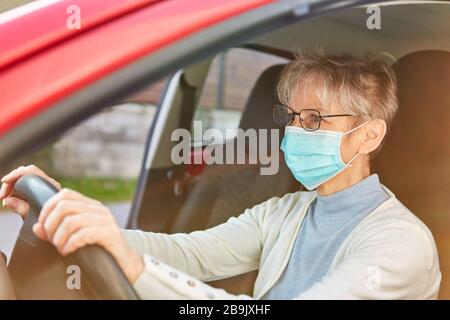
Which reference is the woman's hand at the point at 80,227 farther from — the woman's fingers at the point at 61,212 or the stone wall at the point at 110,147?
the stone wall at the point at 110,147

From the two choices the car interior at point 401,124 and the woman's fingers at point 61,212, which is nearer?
the woman's fingers at point 61,212

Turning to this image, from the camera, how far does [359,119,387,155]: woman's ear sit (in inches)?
72.6

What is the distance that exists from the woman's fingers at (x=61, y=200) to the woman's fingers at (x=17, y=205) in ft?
0.50

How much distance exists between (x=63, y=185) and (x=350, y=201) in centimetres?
71

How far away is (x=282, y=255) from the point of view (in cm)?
183

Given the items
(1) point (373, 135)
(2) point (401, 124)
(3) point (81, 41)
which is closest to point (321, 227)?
(1) point (373, 135)

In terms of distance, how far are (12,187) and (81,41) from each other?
17.0 inches

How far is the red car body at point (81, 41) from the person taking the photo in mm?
1202

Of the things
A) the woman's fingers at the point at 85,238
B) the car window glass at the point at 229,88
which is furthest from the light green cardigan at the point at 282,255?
the car window glass at the point at 229,88

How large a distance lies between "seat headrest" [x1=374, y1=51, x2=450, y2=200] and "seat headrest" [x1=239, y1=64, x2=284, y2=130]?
1.68 feet

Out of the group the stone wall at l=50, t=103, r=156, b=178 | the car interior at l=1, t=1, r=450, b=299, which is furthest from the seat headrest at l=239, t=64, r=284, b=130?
the stone wall at l=50, t=103, r=156, b=178
